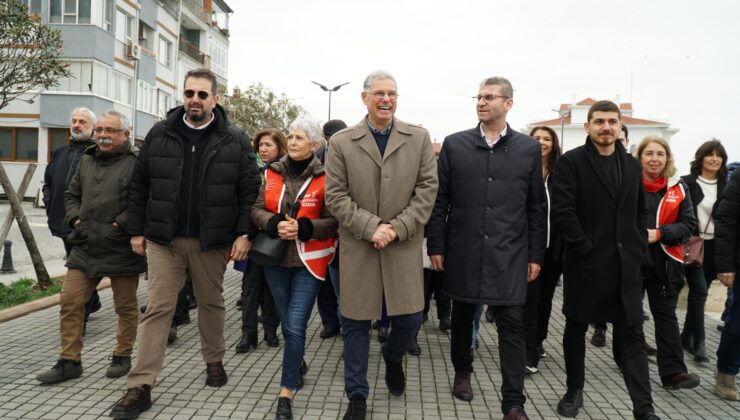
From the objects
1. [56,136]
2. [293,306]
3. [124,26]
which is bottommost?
[293,306]

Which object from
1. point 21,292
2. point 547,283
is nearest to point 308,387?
point 547,283

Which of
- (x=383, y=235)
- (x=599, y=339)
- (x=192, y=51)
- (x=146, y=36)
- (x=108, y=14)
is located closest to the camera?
(x=383, y=235)

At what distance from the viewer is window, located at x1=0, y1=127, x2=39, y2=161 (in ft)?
105

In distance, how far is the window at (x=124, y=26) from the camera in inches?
1305

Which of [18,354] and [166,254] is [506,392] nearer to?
[166,254]

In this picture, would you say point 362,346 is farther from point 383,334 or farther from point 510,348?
point 383,334

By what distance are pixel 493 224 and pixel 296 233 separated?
1.42 meters

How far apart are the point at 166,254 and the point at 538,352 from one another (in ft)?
11.4

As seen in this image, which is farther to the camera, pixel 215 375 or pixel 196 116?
pixel 215 375

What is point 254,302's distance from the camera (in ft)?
20.7

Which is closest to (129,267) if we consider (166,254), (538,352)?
(166,254)

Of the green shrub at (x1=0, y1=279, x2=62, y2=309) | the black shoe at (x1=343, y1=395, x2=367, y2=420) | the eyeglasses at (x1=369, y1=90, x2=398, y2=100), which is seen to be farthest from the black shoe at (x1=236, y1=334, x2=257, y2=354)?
the green shrub at (x1=0, y1=279, x2=62, y2=309)

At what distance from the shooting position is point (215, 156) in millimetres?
4852

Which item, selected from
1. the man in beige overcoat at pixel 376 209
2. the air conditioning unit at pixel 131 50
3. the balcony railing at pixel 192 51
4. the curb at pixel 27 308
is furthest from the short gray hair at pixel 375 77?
the balcony railing at pixel 192 51
